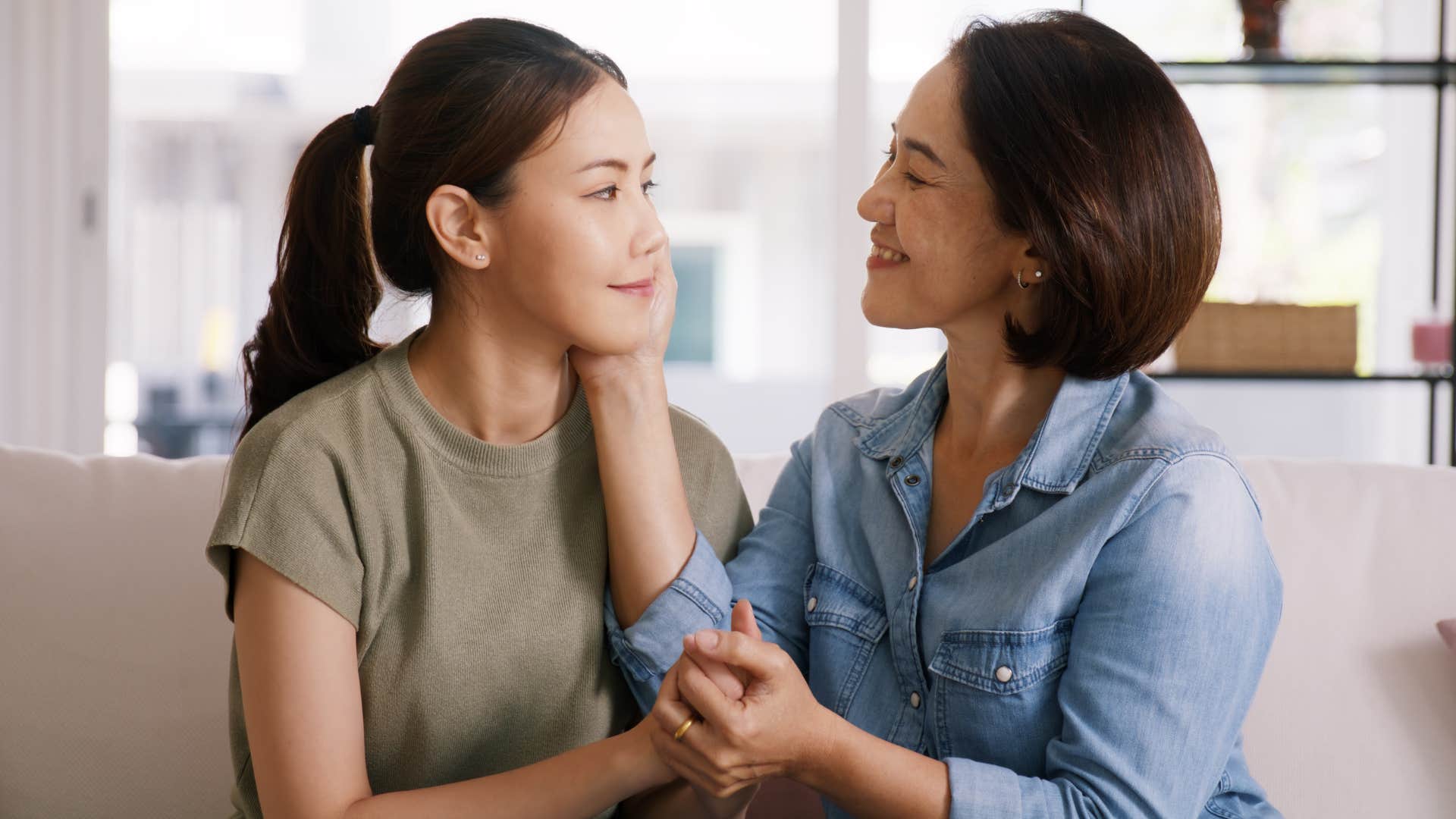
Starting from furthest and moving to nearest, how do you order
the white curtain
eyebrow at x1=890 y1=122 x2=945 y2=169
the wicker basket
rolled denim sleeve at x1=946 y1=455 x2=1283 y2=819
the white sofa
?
the white curtain, the wicker basket, the white sofa, eyebrow at x1=890 y1=122 x2=945 y2=169, rolled denim sleeve at x1=946 y1=455 x2=1283 y2=819

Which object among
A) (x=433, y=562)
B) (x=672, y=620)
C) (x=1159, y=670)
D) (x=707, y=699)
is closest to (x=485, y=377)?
(x=433, y=562)

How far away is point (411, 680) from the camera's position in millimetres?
1270

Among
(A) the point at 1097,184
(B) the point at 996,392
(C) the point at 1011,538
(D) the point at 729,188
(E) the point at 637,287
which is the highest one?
(D) the point at 729,188

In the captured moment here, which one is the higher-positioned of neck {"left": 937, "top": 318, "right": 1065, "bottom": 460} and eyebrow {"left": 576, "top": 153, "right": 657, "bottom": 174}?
eyebrow {"left": 576, "top": 153, "right": 657, "bottom": 174}

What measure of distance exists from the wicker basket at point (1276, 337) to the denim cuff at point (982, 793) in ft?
6.75

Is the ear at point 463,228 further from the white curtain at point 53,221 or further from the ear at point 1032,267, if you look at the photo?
the white curtain at point 53,221

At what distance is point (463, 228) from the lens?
131 cm

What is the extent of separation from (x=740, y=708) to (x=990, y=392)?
473 millimetres

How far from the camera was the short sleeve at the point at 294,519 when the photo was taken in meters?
1.19

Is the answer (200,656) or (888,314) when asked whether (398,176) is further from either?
(200,656)

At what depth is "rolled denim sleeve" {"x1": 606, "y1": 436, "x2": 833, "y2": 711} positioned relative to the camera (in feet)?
4.34

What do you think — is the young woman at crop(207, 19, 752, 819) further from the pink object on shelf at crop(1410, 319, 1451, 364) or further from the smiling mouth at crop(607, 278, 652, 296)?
the pink object on shelf at crop(1410, 319, 1451, 364)

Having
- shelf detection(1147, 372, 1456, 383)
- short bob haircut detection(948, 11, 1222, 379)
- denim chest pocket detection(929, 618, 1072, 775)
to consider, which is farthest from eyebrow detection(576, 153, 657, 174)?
shelf detection(1147, 372, 1456, 383)

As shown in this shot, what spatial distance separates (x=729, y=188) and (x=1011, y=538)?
2.54 metres
